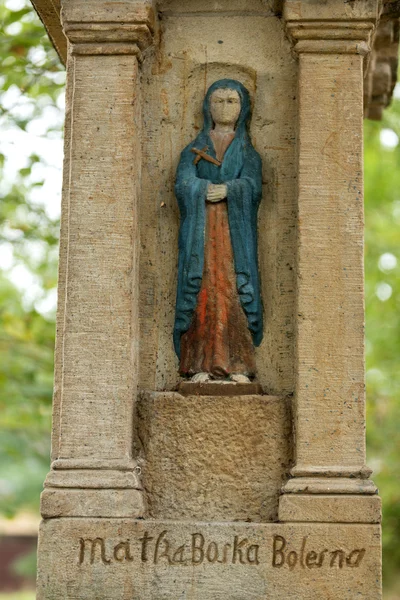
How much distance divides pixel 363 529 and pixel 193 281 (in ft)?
5.61

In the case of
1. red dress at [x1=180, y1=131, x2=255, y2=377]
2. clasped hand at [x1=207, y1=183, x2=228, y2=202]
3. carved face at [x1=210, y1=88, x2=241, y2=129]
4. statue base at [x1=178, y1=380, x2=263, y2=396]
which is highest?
carved face at [x1=210, y1=88, x2=241, y2=129]

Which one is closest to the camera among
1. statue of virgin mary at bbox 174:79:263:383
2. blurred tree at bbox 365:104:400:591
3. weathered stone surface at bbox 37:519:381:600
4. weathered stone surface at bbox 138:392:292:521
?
weathered stone surface at bbox 37:519:381:600

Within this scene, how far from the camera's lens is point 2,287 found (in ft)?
55.7

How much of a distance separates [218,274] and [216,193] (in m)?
0.49

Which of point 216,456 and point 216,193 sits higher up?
point 216,193

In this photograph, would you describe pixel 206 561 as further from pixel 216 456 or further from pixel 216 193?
pixel 216 193

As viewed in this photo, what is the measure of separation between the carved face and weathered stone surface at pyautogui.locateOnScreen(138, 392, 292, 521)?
170 centimetres

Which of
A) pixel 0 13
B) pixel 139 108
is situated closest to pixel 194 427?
pixel 139 108

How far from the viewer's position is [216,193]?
652 centimetres

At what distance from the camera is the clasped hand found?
6504 mm

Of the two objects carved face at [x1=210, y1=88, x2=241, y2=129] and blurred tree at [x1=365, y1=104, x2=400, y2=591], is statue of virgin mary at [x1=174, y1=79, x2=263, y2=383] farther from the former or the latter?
blurred tree at [x1=365, y1=104, x2=400, y2=591]

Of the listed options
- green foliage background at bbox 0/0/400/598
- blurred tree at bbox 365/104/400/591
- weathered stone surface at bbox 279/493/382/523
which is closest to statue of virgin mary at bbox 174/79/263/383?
weathered stone surface at bbox 279/493/382/523

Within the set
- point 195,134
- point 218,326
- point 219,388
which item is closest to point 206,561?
point 219,388

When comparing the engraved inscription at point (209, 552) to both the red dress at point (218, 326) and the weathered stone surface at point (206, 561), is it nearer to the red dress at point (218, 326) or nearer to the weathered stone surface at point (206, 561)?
the weathered stone surface at point (206, 561)
